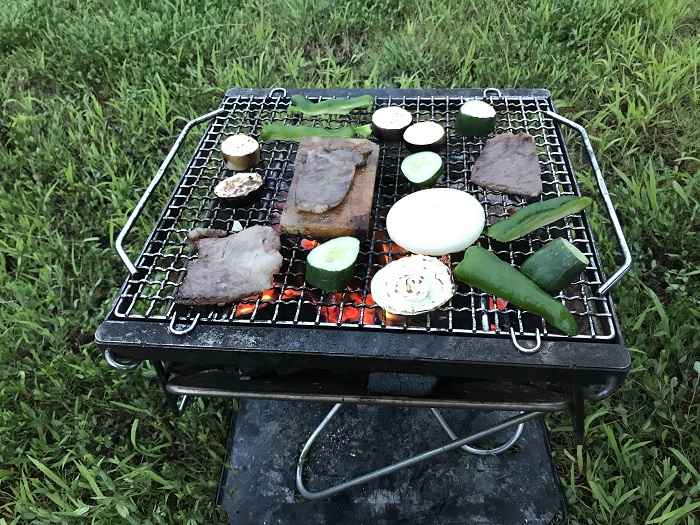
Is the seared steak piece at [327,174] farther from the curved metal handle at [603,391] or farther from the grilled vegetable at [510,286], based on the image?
the curved metal handle at [603,391]

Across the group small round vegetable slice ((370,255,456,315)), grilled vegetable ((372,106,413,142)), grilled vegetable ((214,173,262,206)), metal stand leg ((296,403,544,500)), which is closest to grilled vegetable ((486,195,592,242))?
small round vegetable slice ((370,255,456,315))

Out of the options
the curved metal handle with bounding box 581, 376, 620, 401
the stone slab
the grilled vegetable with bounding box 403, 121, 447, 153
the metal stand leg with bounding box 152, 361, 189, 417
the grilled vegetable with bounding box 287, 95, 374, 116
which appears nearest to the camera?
the curved metal handle with bounding box 581, 376, 620, 401

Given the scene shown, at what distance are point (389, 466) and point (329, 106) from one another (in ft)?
7.54

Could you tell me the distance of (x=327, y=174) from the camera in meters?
3.00

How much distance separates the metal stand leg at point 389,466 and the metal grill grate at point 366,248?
1.68ft

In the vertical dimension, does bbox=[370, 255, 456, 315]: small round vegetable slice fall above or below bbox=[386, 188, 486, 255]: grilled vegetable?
below

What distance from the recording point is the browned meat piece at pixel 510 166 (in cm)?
301

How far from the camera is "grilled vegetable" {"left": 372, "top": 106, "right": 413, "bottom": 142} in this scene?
11.2 ft

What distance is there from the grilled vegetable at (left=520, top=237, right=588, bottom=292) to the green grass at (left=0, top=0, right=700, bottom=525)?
1.34 meters

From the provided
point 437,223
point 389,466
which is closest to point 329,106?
point 437,223

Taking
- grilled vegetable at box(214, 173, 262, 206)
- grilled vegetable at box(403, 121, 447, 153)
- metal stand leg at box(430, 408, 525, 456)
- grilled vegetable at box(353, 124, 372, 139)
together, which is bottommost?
metal stand leg at box(430, 408, 525, 456)

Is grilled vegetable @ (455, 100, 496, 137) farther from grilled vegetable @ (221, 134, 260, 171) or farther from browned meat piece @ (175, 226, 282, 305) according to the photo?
browned meat piece @ (175, 226, 282, 305)

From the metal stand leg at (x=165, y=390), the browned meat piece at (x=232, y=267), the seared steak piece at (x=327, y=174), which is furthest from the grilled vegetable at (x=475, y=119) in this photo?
the metal stand leg at (x=165, y=390)

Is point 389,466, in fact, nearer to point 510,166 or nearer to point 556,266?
point 556,266
